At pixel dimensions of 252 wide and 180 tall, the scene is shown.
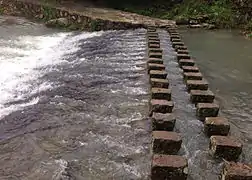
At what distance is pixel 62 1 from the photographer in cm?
1858

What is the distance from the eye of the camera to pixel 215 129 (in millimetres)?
4836

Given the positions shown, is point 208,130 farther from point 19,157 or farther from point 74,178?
point 19,157

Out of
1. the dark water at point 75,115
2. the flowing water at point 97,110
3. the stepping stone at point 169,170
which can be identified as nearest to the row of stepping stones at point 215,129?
the flowing water at point 97,110

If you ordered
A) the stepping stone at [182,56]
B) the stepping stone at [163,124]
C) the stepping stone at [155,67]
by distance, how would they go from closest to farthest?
the stepping stone at [163,124], the stepping stone at [155,67], the stepping stone at [182,56]

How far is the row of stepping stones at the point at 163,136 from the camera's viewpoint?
374 centimetres

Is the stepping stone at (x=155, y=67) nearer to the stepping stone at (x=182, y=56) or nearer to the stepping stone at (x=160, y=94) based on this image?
the stepping stone at (x=182, y=56)

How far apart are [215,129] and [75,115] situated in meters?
1.82

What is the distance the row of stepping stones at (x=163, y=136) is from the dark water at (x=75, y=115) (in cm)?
18

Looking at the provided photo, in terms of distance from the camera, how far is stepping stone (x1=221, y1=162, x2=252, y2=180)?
3.65m

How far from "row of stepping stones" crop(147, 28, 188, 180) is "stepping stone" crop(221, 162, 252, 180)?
358mm

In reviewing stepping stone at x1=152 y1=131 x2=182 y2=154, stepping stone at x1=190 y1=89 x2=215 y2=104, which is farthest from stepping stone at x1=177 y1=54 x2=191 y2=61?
stepping stone at x1=152 y1=131 x2=182 y2=154

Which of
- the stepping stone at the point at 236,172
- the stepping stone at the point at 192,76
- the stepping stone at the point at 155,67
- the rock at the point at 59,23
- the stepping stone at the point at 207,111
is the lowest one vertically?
the rock at the point at 59,23

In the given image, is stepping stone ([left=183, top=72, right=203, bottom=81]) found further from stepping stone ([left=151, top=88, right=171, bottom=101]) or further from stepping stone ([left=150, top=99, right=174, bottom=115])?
stepping stone ([left=150, top=99, right=174, bottom=115])

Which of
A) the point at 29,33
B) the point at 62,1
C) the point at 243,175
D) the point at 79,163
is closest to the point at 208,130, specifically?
the point at 243,175
